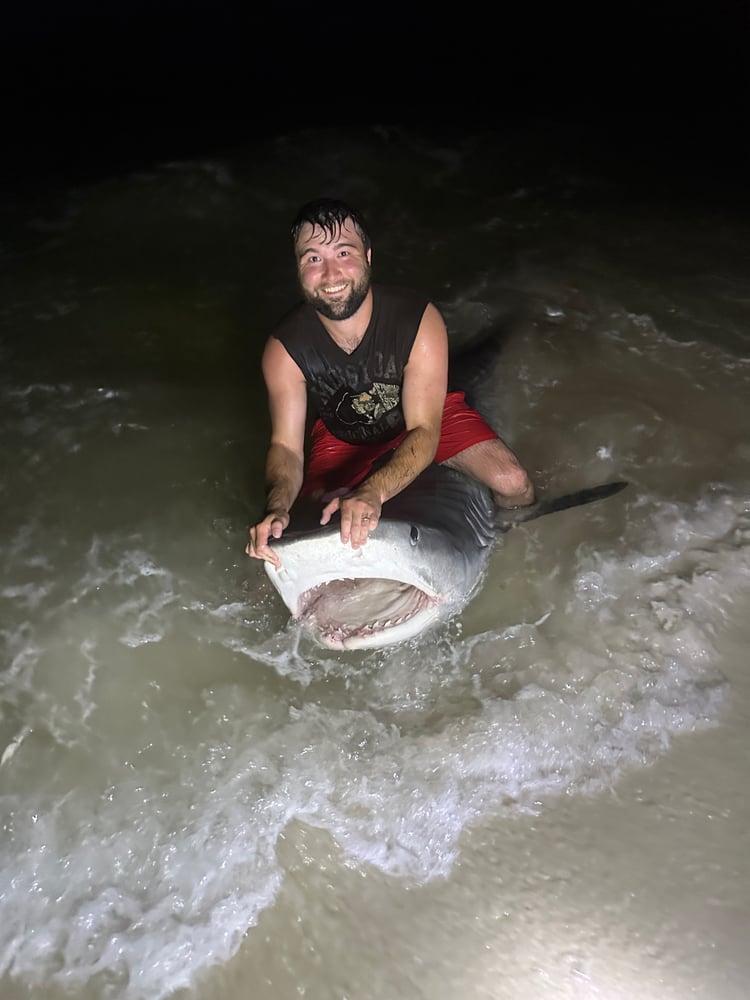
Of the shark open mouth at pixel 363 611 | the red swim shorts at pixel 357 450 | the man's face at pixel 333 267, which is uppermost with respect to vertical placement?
the man's face at pixel 333 267

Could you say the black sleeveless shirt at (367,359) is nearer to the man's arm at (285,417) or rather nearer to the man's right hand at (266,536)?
the man's arm at (285,417)

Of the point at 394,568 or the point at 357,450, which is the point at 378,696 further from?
the point at 357,450

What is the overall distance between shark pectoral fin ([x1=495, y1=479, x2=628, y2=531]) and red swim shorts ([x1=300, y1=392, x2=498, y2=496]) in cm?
34

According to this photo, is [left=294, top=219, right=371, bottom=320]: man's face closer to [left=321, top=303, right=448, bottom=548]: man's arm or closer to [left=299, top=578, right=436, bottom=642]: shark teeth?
[left=321, top=303, right=448, bottom=548]: man's arm

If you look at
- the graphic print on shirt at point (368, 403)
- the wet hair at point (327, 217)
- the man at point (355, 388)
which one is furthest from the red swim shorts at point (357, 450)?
the wet hair at point (327, 217)

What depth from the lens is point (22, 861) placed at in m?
2.63

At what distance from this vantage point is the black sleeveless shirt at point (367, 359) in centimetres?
299

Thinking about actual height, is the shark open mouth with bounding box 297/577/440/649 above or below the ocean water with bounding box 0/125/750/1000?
above

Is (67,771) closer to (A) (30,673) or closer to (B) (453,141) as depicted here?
(A) (30,673)

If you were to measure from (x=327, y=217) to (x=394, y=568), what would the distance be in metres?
1.28

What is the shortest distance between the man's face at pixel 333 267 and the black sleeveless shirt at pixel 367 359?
154 mm

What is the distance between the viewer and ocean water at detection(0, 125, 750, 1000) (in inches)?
93.0

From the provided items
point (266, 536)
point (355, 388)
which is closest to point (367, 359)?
point (355, 388)

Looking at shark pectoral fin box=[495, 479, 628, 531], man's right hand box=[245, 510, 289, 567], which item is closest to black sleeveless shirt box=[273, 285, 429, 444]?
shark pectoral fin box=[495, 479, 628, 531]
